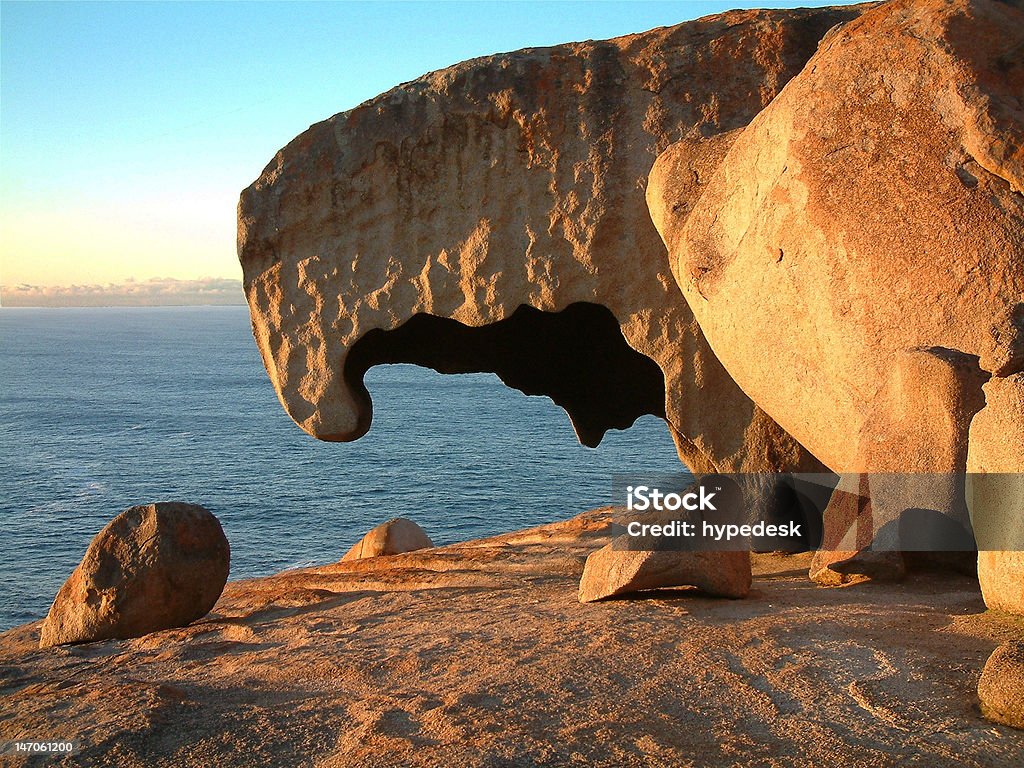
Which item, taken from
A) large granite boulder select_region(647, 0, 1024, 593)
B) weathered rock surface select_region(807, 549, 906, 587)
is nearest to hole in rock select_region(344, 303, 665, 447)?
large granite boulder select_region(647, 0, 1024, 593)

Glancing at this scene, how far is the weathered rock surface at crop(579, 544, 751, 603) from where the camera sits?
607 centimetres

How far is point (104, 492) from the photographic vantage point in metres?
35.6

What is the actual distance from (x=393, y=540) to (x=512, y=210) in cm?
579

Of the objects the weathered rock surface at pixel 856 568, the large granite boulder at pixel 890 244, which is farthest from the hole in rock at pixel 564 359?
the weathered rock surface at pixel 856 568

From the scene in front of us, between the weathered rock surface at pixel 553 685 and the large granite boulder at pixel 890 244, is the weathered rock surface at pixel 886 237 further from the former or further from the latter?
the weathered rock surface at pixel 553 685

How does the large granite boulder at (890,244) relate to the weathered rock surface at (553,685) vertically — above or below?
above

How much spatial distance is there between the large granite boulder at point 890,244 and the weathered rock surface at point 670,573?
873mm

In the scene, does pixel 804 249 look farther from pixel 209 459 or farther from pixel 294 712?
pixel 209 459

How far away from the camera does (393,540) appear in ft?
44.7

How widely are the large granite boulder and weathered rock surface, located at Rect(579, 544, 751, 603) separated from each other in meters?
0.87

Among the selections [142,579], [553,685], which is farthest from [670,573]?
[142,579]

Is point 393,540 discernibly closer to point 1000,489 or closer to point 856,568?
point 856,568

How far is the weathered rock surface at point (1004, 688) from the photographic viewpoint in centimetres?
395

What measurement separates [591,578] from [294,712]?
85.9 inches
